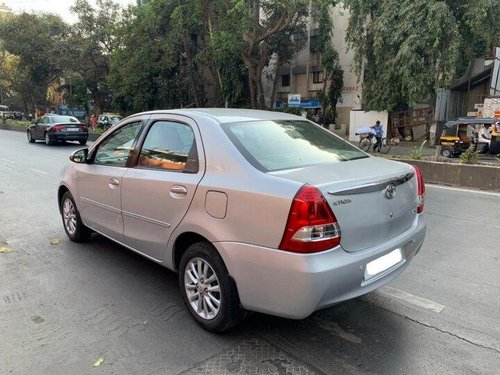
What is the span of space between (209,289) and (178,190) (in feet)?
2.58

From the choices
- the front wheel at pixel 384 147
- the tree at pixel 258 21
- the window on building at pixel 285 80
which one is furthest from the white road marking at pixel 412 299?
the window on building at pixel 285 80

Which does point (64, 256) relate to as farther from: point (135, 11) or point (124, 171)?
point (135, 11)

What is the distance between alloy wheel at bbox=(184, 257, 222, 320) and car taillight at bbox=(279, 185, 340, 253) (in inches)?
28.8

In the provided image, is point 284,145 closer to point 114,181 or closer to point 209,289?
point 209,289

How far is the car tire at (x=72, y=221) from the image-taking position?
5.08 m

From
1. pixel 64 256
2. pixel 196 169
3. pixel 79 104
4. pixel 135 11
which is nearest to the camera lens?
pixel 196 169

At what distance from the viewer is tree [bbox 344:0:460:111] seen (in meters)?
16.6

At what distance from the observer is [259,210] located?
2732 mm

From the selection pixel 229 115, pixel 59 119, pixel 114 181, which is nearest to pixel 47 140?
pixel 59 119

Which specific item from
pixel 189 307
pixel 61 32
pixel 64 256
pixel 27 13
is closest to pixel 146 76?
pixel 61 32

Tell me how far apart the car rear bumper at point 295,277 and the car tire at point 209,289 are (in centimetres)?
11

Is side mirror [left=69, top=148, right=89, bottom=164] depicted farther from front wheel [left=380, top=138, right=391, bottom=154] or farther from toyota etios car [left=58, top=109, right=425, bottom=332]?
front wheel [left=380, top=138, right=391, bottom=154]

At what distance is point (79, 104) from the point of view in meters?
42.0

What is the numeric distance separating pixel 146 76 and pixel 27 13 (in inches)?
626
